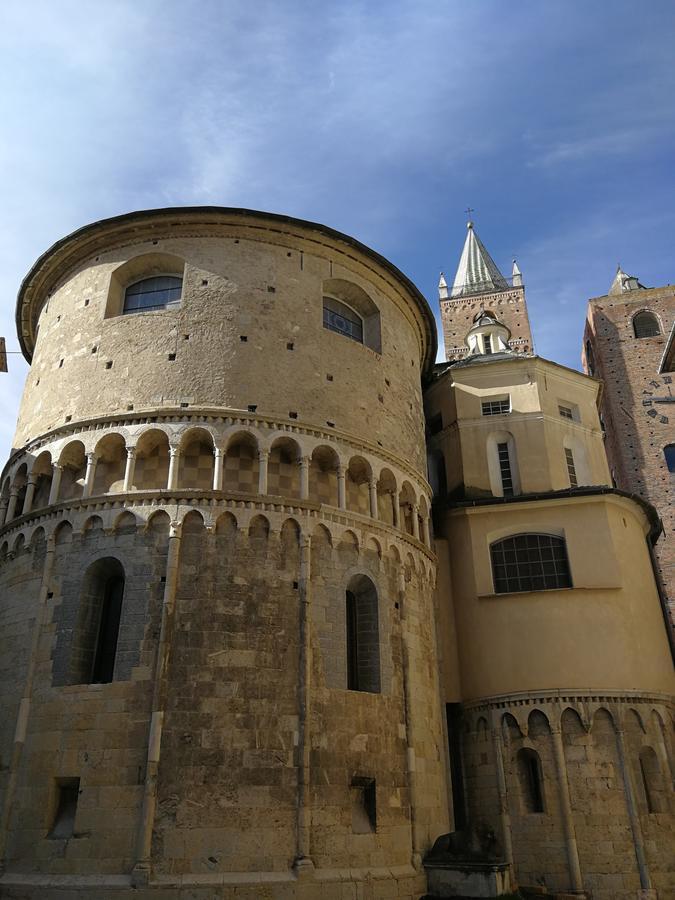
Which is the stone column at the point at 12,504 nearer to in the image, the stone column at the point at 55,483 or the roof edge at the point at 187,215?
the stone column at the point at 55,483

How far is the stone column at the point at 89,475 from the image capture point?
1598cm

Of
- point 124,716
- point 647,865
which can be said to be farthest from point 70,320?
point 647,865

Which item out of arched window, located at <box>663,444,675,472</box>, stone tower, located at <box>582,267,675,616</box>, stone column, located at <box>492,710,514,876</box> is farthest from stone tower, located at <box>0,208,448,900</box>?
arched window, located at <box>663,444,675,472</box>

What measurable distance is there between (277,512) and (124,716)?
4.76 m

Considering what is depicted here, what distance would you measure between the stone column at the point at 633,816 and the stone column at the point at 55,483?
45.1ft

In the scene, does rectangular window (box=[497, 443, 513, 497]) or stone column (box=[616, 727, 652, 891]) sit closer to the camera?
stone column (box=[616, 727, 652, 891])

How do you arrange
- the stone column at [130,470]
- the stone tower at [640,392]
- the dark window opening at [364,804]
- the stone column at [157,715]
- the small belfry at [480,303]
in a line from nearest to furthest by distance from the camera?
→ 1. the stone column at [157,715]
2. the dark window opening at [364,804]
3. the stone column at [130,470]
4. the stone tower at [640,392]
5. the small belfry at [480,303]

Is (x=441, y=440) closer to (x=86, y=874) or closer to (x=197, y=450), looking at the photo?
(x=197, y=450)

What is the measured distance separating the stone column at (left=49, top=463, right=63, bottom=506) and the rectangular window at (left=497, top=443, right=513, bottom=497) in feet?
40.4

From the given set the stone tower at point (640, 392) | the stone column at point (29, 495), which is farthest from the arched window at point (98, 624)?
the stone tower at point (640, 392)

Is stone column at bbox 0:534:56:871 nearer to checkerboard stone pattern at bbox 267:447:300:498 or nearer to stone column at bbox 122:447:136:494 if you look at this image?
stone column at bbox 122:447:136:494

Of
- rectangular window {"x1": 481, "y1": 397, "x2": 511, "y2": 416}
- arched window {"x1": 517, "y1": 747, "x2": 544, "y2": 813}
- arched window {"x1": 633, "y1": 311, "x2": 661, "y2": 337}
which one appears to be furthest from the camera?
arched window {"x1": 633, "y1": 311, "x2": 661, "y2": 337}

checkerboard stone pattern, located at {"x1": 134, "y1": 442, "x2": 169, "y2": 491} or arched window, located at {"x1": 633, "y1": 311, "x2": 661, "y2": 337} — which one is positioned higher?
arched window, located at {"x1": 633, "y1": 311, "x2": 661, "y2": 337}

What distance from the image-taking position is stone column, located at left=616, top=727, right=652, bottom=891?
17.0 meters
